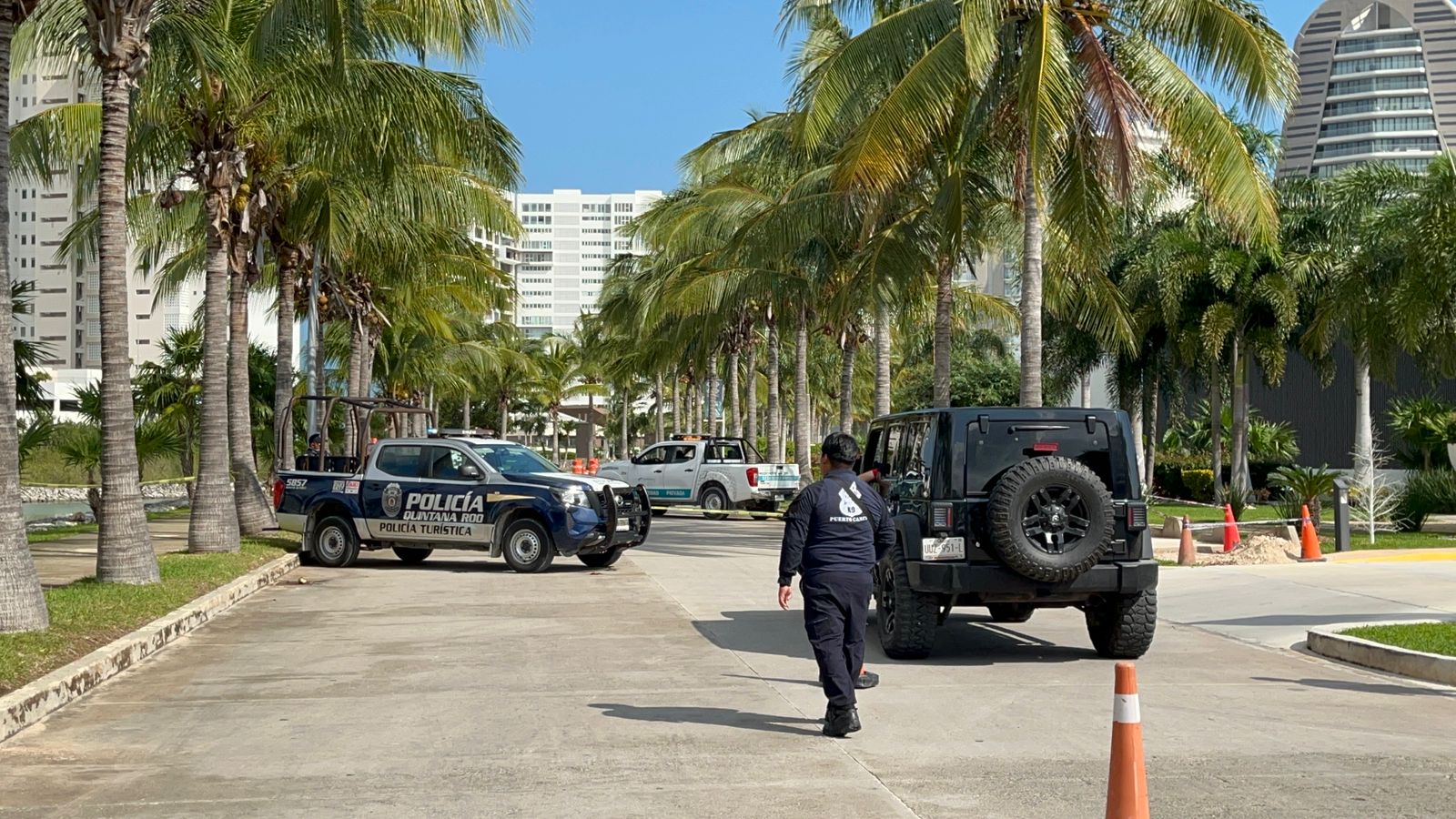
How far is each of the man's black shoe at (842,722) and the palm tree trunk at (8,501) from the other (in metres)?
6.91

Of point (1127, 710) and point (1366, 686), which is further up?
point (1127, 710)

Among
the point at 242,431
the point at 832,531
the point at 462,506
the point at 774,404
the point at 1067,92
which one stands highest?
the point at 1067,92

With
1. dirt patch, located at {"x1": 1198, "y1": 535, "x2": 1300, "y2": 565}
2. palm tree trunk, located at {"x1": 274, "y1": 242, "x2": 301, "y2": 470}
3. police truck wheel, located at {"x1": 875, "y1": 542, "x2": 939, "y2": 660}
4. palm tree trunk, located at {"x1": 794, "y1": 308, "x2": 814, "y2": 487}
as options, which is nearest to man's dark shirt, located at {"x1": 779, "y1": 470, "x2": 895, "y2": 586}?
police truck wheel, located at {"x1": 875, "y1": 542, "x2": 939, "y2": 660}

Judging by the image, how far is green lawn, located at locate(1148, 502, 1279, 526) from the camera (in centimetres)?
3219

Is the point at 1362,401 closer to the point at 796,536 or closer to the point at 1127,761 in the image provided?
the point at 796,536

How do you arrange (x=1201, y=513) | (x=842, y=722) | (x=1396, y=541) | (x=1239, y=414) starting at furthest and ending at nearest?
1. (x=1239, y=414)
2. (x=1201, y=513)
3. (x=1396, y=541)
4. (x=842, y=722)

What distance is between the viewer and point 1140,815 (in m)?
5.63

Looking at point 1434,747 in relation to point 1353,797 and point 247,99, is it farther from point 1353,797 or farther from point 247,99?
point 247,99

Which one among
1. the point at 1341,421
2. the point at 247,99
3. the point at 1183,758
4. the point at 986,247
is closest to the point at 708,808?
the point at 1183,758

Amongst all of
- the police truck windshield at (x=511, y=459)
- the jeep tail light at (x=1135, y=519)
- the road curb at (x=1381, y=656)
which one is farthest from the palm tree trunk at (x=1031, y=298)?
the jeep tail light at (x=1135, y=519)

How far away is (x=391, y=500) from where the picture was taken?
67.4 feet

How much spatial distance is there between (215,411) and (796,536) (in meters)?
13.6

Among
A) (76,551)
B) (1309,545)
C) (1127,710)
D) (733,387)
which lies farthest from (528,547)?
(733,387)

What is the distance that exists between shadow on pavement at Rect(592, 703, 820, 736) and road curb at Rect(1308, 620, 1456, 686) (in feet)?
16.5
